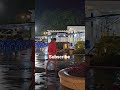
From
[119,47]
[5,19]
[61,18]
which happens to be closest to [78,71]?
[119,47]

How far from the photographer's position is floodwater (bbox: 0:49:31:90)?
277 inches

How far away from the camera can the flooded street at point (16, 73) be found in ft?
22.7

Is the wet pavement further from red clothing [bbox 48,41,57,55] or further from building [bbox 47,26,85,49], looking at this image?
building [bbox 47,26,85,49]

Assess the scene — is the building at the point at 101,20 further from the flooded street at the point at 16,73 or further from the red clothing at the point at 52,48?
the flooded street at the point at 16,73

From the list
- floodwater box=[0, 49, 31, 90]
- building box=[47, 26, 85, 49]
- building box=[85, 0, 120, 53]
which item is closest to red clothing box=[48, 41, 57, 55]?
building box=[47, 26, 85, 49]

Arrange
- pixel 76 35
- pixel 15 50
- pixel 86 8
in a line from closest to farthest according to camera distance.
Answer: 1. pixel 86 8
2. pixel 76 35
3. pixel 15 50

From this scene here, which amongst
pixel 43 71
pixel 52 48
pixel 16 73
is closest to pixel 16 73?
pixel 16 73

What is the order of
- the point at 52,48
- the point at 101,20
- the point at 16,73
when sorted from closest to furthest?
the point at 101,20, the point at 52,48, the point at 16,73

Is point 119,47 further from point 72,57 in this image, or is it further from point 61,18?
point 61,18

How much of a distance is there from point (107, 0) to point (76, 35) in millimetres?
881

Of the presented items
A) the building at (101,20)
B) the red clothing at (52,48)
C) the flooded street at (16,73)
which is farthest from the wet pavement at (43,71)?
the building at (101,20)

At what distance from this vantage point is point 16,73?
10062mm

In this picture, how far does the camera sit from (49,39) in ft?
18.4

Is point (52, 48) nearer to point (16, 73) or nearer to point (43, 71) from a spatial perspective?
point (43, 71)
